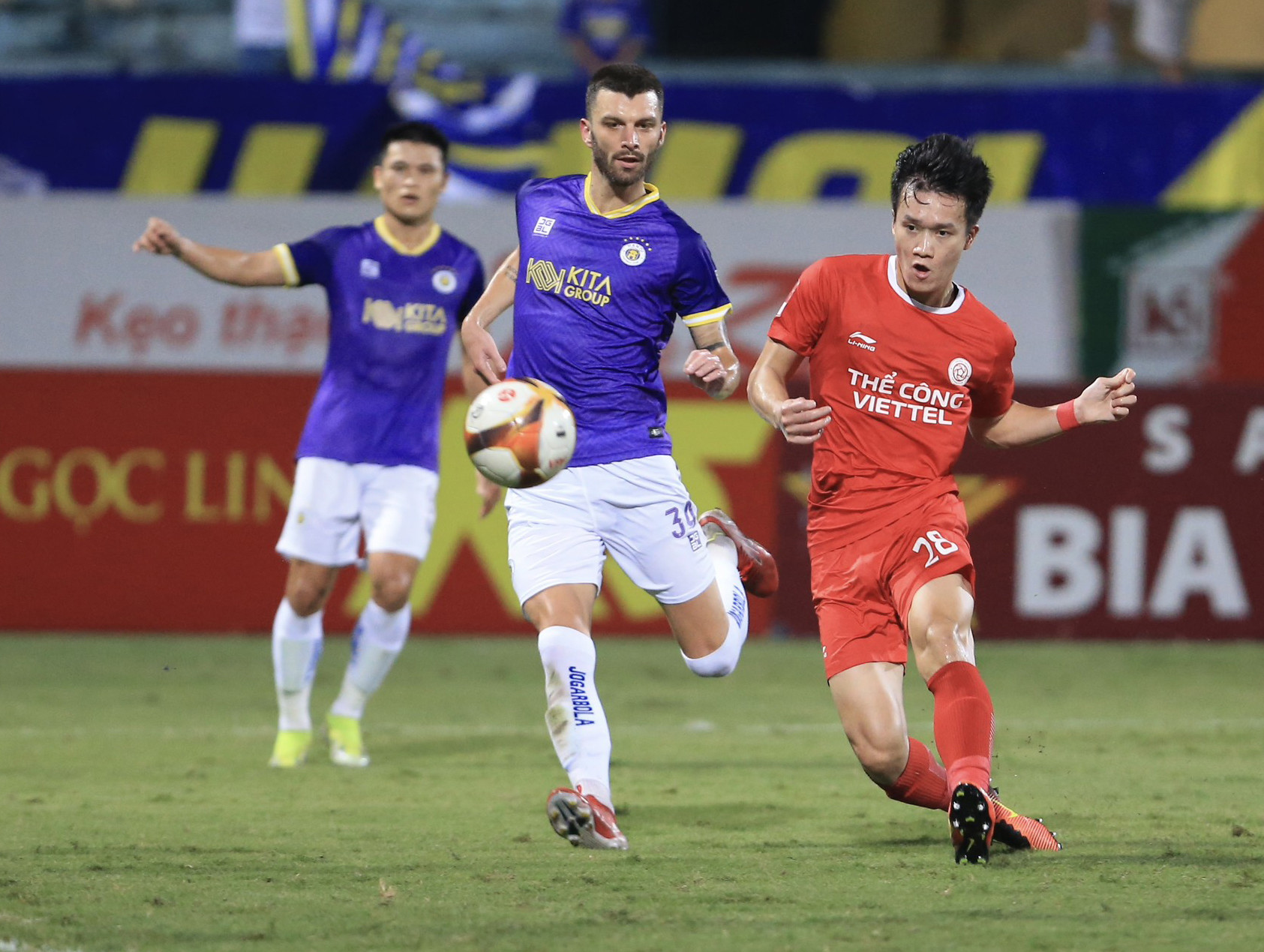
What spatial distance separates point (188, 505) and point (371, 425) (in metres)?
4.62

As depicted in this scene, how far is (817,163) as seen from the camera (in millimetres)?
14492

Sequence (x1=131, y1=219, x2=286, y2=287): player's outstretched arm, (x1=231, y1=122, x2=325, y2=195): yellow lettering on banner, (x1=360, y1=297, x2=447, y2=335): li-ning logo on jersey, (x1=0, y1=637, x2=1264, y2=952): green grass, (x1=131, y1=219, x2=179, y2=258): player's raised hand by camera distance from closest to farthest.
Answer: (x1=0, y1=637, x2=1264, y2=952): green grass, (x1=131, y1=219, x2=179, y2=258): player's raised hand, (x1=131, y1=219, x2=286, y2=287): player's outstretched arm, (x1=360, y1=297, x2=447, y2=335): li-ning logo on jersey, (x1=231, y1=122, x2=325, y2=195): yellow lettering on banner

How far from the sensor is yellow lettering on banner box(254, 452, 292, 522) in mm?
11758

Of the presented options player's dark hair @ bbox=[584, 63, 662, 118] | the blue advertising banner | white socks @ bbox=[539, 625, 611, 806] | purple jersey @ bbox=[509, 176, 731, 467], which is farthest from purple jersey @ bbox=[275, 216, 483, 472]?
the blue advertising banner

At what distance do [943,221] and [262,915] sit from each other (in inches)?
107

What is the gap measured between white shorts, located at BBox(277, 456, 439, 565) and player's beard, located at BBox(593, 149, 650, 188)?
7.50 ft

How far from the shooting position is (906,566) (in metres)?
5.45

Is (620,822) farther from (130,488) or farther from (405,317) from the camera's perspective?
(130,488)

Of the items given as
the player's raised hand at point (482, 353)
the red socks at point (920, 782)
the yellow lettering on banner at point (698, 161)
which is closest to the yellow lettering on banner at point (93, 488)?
the yellow lettering on banner at point (698, 161)

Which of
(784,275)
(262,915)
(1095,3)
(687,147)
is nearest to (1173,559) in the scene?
(784,275)

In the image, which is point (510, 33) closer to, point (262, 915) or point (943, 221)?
point (943, 221)

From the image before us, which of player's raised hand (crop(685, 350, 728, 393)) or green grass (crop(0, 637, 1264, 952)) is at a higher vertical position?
player's raised hand (crop(685, 350, 728, 393))

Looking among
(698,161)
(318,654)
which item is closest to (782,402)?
(318,654)

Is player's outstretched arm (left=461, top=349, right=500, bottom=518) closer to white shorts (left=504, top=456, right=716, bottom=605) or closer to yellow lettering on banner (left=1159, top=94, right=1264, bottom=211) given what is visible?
white shorts (left=504, top=456, right=716, bottom=605)
